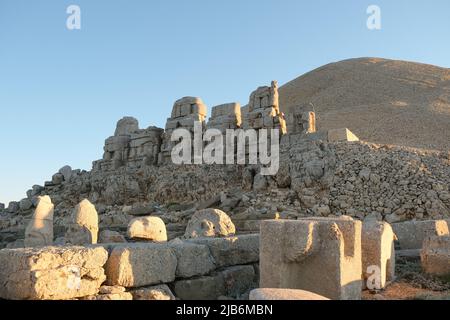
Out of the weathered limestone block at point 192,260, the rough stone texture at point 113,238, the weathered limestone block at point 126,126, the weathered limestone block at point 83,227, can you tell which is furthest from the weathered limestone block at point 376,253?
the weathered limestone block at point 126,126

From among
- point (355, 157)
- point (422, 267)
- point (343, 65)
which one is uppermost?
point (343, 65)

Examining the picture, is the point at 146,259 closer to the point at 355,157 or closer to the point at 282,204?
the point at 282,204

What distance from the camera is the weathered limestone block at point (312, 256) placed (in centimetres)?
474

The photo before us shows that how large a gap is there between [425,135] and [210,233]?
862 inches

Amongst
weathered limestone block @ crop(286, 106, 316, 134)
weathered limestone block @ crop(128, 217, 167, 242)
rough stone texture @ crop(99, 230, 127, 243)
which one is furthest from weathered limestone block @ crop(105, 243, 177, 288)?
weathered limestone block @ crop(286, 106, 316, 134)

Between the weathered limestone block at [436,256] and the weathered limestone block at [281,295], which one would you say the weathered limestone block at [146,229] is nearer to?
the weathered limestone block at [281,295]

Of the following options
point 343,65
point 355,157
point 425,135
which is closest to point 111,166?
point 355,157

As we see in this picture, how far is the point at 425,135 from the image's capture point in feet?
82.7

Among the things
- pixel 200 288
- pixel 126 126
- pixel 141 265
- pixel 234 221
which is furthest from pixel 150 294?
pixel 126 126

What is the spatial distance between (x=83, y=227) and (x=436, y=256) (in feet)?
18.6

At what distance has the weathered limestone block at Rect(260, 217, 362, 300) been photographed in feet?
15.6

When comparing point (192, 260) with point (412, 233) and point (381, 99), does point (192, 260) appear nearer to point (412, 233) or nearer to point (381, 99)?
point (412, 233)

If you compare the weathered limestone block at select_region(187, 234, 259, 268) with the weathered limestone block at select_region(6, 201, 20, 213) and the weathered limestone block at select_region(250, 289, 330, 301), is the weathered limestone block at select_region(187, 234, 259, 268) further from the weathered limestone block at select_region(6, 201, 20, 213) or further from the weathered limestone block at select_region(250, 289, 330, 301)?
the weathered limestone block at select_region(6, 201, 20, 213)

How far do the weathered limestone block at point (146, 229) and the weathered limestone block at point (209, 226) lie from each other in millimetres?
649
